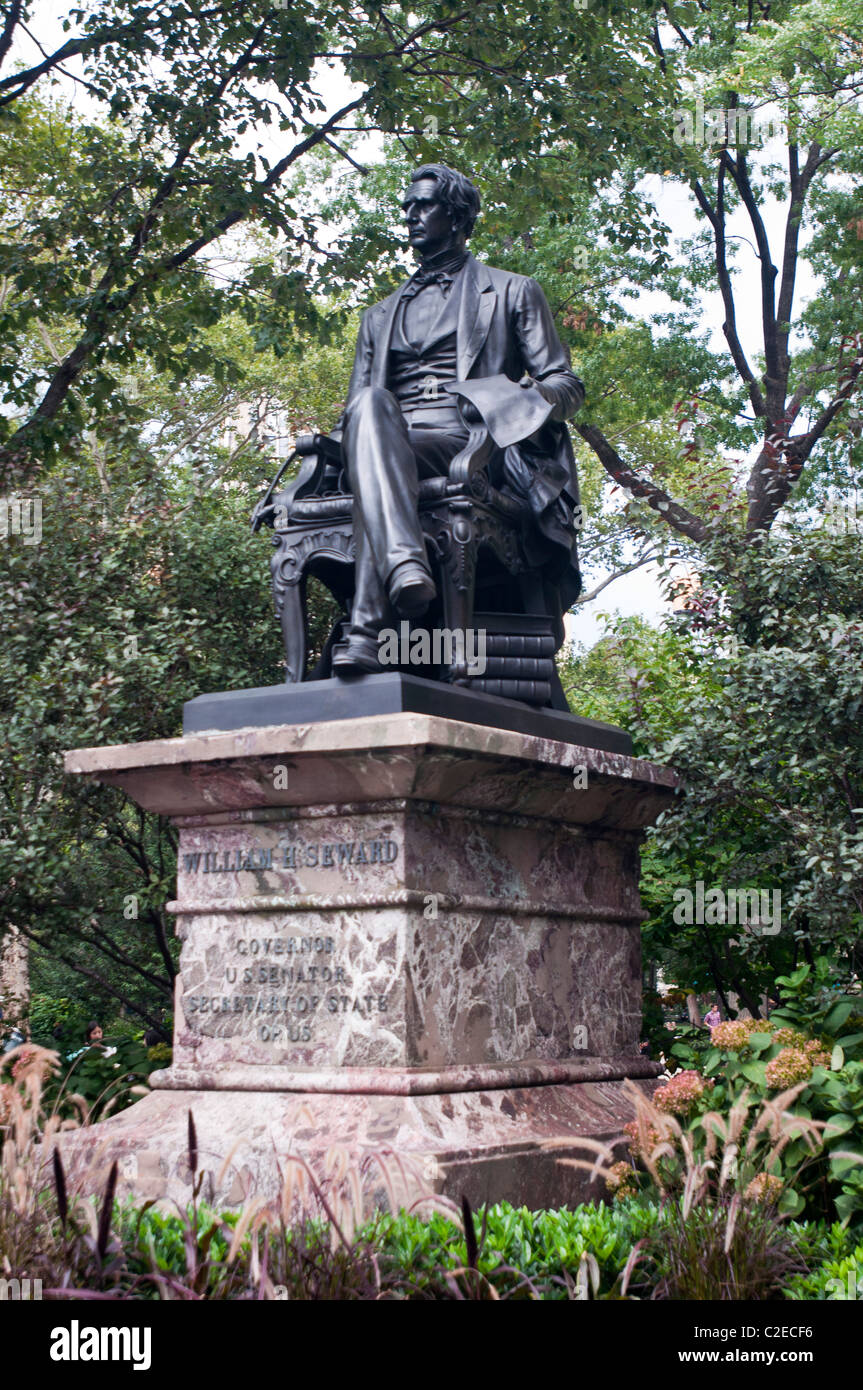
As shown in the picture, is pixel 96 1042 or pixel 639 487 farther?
pixel 639 487

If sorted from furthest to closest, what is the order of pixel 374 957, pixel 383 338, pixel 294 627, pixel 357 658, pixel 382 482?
pixel 383 338 → pixel 294 627 → pixel 382 482 → pixel 357 658 → pixel 374 957

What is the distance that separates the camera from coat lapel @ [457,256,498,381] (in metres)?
5.83

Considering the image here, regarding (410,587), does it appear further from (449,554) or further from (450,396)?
(450,396)

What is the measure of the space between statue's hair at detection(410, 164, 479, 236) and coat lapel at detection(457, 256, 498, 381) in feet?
0.71

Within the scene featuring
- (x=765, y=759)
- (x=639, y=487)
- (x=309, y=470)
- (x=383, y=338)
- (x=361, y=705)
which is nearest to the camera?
(x=361, y=705)

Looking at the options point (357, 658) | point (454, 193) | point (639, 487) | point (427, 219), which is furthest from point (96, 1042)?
point (639, 487)

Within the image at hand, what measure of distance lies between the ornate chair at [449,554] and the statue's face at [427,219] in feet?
3.25

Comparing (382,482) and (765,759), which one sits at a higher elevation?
(382,482)

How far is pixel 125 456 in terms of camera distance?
9.53 m

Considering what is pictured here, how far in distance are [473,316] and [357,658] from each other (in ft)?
5.92

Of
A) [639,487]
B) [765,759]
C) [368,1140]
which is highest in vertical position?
[639,487]

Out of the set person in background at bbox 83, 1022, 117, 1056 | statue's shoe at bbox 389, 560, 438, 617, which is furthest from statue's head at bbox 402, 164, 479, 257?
person in background at bbox 83, 1022, 117, 1056

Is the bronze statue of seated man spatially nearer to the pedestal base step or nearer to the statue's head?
the statue's head

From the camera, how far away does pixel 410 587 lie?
4.95m
